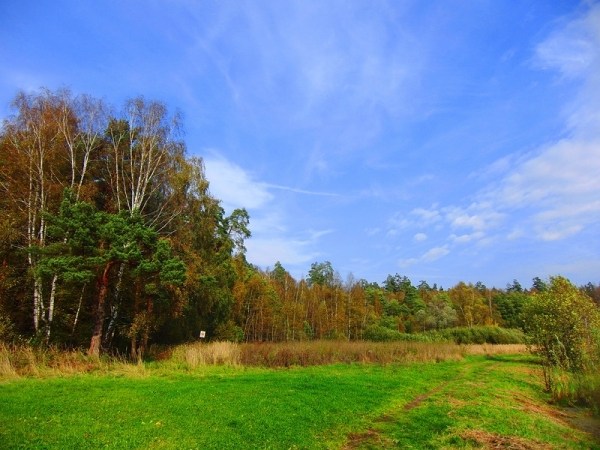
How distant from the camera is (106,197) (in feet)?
88.9

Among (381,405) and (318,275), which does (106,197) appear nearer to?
(381,405)

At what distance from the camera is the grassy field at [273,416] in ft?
24.8

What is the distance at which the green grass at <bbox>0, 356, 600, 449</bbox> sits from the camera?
752cm

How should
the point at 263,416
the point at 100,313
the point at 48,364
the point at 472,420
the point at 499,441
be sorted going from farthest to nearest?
the point at 100,313
the point at 48,364
the point at 472,420
the point at 263,416
the point at 499,441

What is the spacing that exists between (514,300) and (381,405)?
9674cm

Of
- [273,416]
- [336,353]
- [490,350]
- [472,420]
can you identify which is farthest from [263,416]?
[490,350]

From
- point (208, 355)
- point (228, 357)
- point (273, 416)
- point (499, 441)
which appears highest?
point (208, 355)

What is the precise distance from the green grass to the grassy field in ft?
0.08

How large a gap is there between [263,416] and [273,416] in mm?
258

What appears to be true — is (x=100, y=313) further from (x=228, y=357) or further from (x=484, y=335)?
(x=484, y=335)

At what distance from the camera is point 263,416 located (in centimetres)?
955

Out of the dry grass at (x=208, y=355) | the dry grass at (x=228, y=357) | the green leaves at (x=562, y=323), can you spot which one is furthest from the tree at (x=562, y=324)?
the dry grass at (x=208, y=355)

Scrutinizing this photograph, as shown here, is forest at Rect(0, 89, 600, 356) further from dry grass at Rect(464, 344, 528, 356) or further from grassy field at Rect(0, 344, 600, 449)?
dry grass at Rect(464, 344, 528, 356)

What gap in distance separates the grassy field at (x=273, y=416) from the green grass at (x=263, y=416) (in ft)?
0.08
